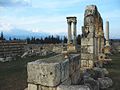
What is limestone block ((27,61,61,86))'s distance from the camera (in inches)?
216

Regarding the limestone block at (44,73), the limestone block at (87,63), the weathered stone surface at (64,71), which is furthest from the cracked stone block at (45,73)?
the limestone block at (87,63)

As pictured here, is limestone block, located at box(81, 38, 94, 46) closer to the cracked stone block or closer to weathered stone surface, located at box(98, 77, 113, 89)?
weathered stone surface, located at box(98, 77, 113, 89)

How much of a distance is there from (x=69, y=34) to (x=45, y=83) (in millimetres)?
22987

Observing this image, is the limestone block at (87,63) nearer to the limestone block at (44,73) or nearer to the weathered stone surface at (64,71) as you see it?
the weathered stone surface at (64,71)

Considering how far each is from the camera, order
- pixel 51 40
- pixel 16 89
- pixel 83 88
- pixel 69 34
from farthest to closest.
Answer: pixel 51 40, pixel 69 34, pixel 16 89, pixel 83 88

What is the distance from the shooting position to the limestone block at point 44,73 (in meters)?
5.48

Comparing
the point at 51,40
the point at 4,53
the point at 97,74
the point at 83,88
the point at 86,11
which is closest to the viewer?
the point at 83,88

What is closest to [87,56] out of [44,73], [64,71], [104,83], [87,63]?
[87,63]

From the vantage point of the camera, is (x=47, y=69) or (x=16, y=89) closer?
(x=47, y=69)

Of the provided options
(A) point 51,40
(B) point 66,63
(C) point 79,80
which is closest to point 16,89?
(C) point 79,80

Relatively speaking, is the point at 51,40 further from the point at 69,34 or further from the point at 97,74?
the point at 97,74

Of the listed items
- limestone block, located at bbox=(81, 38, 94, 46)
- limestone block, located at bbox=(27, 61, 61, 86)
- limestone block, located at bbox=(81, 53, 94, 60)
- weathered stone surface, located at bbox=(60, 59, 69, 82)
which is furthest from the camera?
limestone block, located at bbox=(81, 38, 94, 46)

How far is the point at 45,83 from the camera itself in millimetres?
5512

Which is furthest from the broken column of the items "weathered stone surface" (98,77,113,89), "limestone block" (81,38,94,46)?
"weathered stone surface" (98,77,113,89)
